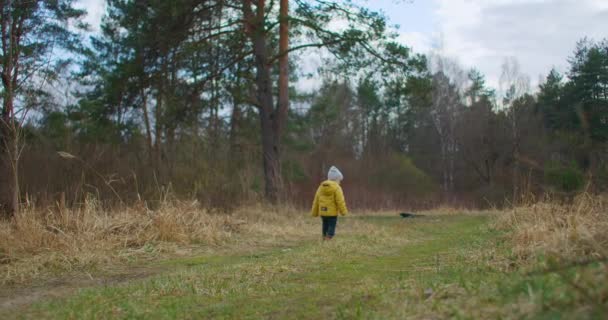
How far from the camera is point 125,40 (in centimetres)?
2041

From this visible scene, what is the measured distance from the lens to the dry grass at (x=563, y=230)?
17.4 feet

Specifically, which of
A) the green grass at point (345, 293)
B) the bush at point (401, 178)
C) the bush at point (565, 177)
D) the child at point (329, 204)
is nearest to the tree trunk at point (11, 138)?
the green grass at point (345, 293)

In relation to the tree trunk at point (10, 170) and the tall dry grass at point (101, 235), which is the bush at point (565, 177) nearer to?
the tall dry grass at point (101, 235)

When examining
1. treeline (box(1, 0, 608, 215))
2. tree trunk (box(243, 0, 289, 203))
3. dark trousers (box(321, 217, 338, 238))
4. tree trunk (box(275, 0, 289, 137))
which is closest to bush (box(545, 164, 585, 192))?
treeline (box(1, 0, 608, 215))

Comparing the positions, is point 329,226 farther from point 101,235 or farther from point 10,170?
point 10,170

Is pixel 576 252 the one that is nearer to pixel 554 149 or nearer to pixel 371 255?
pixel 371 255

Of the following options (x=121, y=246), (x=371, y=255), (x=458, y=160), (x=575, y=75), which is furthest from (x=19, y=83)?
(x=458, y=160)

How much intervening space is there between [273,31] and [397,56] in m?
5.42

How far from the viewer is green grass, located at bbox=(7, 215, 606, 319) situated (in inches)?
145

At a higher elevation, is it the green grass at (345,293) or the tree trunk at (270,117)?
the tree trunk at (270,117)

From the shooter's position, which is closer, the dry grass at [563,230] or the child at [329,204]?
the dry grass at [563,230]

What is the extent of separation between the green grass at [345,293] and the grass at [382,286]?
0.4 inches

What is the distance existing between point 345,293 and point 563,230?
301cm

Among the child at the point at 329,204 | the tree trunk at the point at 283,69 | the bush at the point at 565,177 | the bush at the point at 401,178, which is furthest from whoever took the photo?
the bush at the point at 401,178
